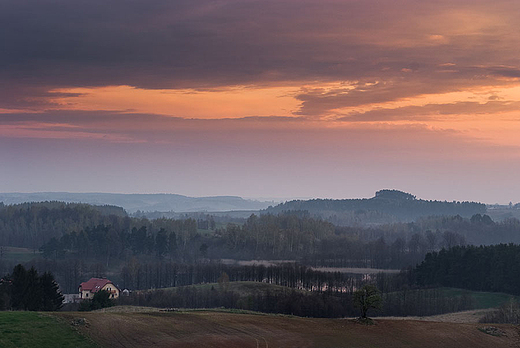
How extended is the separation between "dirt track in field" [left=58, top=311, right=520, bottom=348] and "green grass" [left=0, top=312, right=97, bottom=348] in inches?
78.6

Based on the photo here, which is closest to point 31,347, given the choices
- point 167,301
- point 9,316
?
point 9,316

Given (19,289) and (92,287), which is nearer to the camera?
(19,289)

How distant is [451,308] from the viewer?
144m

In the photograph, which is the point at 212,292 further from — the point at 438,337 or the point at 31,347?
the point at 31,347

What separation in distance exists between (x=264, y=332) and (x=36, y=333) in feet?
84.1

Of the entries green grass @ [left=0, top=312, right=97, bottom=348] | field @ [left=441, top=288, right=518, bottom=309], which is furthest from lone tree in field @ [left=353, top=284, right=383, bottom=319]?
field @ [left=441, top=288, right=518, bottom=309]

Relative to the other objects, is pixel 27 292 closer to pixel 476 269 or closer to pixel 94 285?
pixel 94 285

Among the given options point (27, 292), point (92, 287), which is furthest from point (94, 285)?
point (27, 292)

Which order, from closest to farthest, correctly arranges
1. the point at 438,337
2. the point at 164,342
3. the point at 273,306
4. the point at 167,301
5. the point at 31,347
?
the point at 31,347
the point at 164,342
the point at 438,337
the point at 273,306
the point at 167,301

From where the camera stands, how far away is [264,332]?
7244 cm

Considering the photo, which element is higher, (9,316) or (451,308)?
(9,316)

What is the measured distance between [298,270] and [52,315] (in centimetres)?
12457

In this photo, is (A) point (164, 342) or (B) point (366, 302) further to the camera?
(B) point (366, 302)

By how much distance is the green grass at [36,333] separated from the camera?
5844cm
